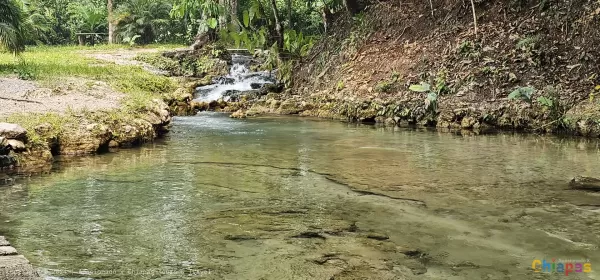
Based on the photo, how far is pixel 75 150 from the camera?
6992 millimetres

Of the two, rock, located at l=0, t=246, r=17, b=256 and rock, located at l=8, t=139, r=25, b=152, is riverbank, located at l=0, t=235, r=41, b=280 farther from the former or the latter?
rock, located at l=8, t=139, r=25, b=152

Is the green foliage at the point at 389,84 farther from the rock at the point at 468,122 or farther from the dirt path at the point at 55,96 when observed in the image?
the dirt path at the point at 55,96

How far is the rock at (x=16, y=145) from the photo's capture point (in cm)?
589

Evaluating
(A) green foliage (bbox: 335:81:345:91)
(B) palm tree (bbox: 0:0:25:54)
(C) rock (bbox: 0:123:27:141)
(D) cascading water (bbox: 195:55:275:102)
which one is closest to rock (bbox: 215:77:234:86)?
(D) cascading water (bbox: 195:55:275:102)

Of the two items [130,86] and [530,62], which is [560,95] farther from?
[130,86]

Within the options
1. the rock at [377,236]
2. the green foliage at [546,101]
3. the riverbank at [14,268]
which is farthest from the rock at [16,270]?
the green foliage at [546,101]

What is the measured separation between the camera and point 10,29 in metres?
10.3

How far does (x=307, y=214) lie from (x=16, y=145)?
3.80 meters

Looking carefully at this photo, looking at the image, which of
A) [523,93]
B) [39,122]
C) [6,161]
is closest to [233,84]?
[523,93]

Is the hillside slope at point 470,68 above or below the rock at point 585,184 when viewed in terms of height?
above

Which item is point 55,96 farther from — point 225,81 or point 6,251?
point 225,81

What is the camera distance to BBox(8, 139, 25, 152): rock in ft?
19.3

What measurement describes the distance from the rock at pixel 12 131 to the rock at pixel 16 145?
46 mm

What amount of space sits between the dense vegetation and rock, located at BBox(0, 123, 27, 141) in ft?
30.4
